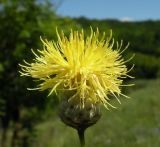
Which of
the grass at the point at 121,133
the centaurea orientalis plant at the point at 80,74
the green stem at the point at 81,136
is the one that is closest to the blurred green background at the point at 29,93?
the grass at the point at 121,133

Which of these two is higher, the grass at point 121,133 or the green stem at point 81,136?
the green stem at point 81,136

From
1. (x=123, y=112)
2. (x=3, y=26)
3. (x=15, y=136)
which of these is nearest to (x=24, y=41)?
(x=3, y=26)

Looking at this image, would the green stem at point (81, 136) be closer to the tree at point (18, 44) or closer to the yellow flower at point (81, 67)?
the yellow flower at point (81, 67)

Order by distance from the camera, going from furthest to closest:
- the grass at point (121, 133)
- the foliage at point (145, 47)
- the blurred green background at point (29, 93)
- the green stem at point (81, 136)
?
the foliage at point (145, 47)
the grass at point (121, 133)
the blurred green background at point (29, 93)
the green stem at point (81, 136)

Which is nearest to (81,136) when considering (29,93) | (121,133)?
(29,93)

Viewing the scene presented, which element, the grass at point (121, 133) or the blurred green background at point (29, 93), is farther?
the grass at point (121, 133)

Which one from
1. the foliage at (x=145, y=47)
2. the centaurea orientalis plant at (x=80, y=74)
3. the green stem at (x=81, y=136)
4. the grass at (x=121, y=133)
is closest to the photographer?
the green stem at (x=81, y=136)

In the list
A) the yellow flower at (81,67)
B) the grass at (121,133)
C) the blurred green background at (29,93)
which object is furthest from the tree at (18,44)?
the yellow flower at (81,67)

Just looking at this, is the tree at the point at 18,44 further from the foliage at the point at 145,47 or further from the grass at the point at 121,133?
the foliage at the point at 145,47

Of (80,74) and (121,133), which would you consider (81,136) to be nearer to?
(80,74)
